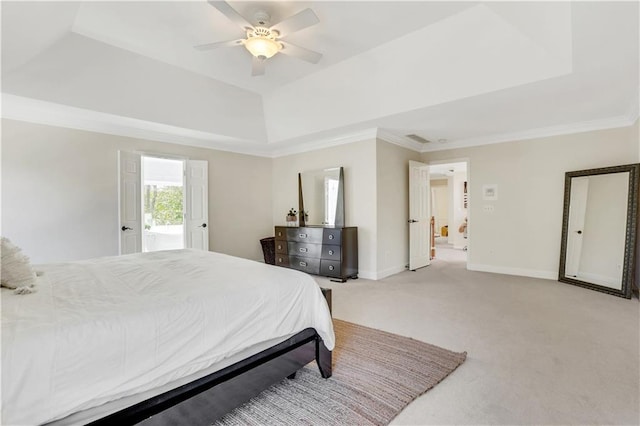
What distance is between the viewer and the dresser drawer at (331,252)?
185 inches

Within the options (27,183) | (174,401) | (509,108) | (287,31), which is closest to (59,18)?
(287,31)

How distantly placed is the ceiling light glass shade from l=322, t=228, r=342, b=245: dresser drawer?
270cm

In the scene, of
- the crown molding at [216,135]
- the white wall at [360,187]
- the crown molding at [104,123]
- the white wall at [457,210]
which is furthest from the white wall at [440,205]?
the crown molding at [104,123]

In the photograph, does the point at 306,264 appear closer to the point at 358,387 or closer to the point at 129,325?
the point at 358,387

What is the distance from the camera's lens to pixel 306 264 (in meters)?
5.15

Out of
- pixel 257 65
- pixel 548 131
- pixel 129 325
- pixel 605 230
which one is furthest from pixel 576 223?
pixel 129 325

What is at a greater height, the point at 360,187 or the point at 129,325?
the point at 360,187

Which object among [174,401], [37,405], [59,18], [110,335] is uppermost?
[59,18]

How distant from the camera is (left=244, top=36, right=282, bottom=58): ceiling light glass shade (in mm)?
2645

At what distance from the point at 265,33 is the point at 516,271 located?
519 centimetres

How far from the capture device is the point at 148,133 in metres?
4.63

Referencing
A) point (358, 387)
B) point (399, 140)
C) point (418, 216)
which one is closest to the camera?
point (358, 387)

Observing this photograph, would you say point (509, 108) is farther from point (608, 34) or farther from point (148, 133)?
point (148, 133)

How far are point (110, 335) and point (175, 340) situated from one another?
0.25m
